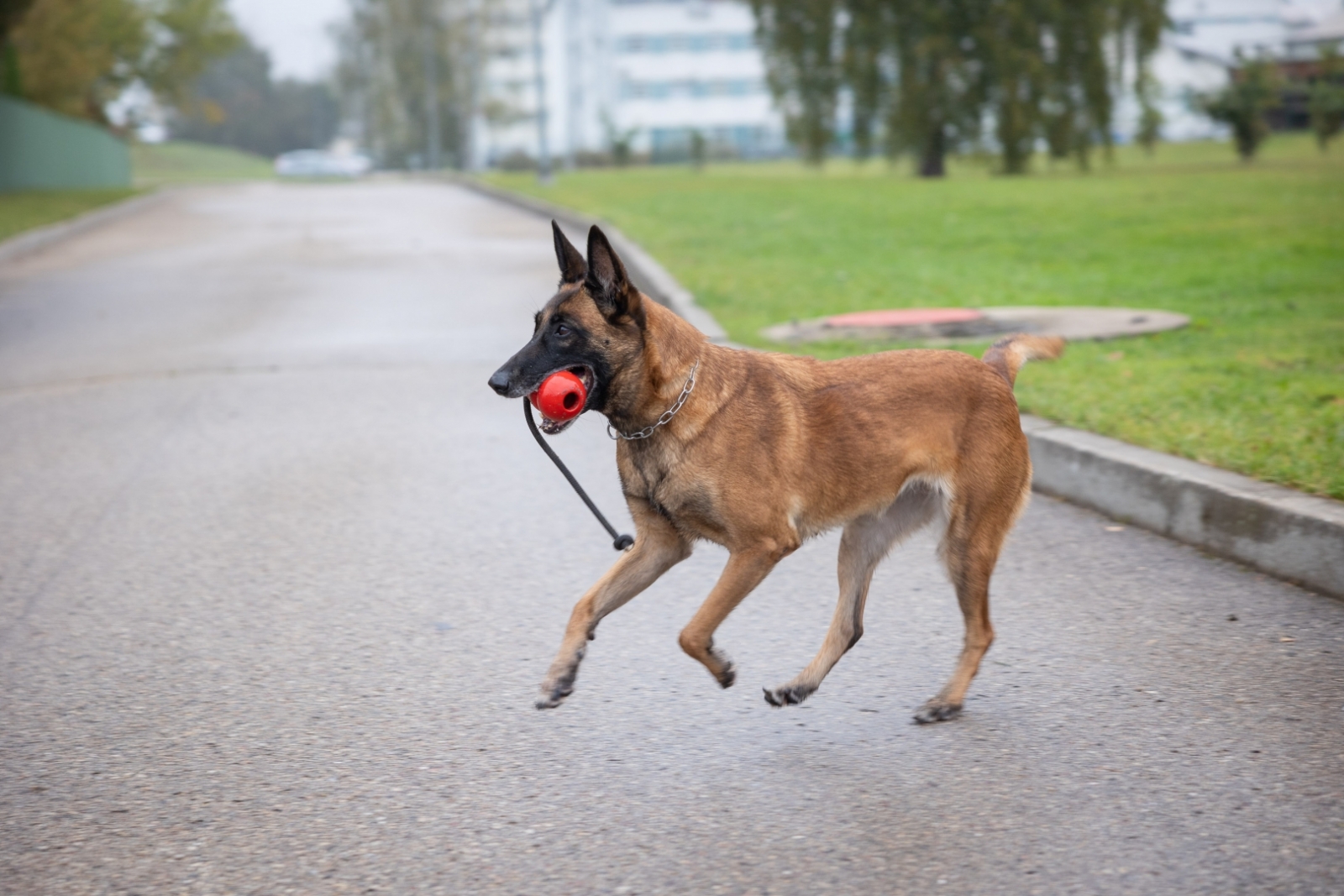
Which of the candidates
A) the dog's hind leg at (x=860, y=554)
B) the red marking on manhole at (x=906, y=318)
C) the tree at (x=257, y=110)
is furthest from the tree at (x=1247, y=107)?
the tree at (x=257, y=110)

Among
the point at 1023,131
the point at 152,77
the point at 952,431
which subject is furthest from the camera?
the point at 152,77

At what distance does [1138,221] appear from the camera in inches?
786

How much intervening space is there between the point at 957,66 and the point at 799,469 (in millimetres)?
32361

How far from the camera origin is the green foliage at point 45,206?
24.6 m

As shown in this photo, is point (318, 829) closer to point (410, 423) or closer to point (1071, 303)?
point (410, 423)

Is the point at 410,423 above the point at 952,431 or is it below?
below

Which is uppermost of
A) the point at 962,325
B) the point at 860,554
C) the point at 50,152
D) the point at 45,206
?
the point at 50,152

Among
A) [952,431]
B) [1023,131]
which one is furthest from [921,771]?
[1023,131]

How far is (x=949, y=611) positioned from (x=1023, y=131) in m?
30.5

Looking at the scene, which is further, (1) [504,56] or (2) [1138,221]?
(1) [504,56]

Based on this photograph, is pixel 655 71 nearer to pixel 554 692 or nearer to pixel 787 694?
pixel 787 694

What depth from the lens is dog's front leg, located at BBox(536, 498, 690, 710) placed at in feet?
13.8

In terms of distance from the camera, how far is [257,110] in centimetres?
13100

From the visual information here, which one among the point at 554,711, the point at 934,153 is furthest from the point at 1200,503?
the point at 934,153
